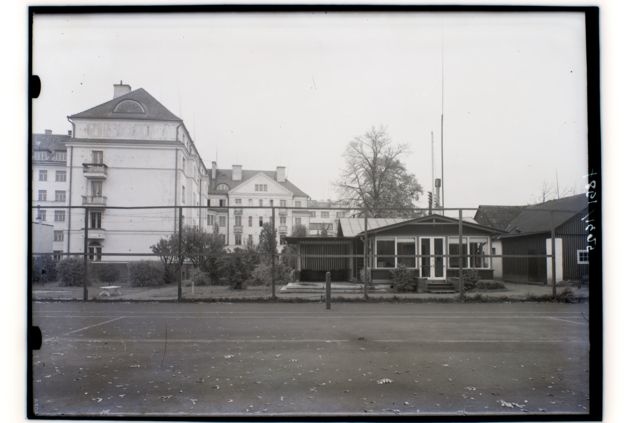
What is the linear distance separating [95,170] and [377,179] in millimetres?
12748

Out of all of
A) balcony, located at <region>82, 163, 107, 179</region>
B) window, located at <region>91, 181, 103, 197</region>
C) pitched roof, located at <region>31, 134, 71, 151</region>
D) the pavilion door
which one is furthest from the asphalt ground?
window, located at <region>91, 181, 103, 197</region>

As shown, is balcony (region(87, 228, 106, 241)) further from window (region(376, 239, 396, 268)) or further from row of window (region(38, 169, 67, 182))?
window (region(376, 239, 396, 268))

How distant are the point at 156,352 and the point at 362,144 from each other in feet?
63.4

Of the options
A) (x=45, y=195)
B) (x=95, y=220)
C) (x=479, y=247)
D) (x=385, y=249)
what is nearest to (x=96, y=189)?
(x=95, y=220)

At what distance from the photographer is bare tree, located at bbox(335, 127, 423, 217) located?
23.5m

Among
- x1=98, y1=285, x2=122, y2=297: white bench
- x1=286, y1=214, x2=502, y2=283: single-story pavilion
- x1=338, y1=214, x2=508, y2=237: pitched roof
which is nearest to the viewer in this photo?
x1=98, y1=285, x2=122, y2=297: white bench

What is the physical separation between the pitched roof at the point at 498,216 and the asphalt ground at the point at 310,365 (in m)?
9.09

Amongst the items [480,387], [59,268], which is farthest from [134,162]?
[480,387]

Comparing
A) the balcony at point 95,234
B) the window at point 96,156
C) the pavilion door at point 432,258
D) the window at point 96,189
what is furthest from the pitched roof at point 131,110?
the pavilion door at point 432,258

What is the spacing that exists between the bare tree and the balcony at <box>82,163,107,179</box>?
1091cm

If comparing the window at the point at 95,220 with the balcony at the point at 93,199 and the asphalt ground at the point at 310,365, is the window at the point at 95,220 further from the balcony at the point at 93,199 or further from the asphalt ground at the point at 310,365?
the balcony at the point at 93,199

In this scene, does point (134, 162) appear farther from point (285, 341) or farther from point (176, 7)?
point (176, 7)

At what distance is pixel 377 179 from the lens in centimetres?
2480

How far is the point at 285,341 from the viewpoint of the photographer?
22.9 feet
